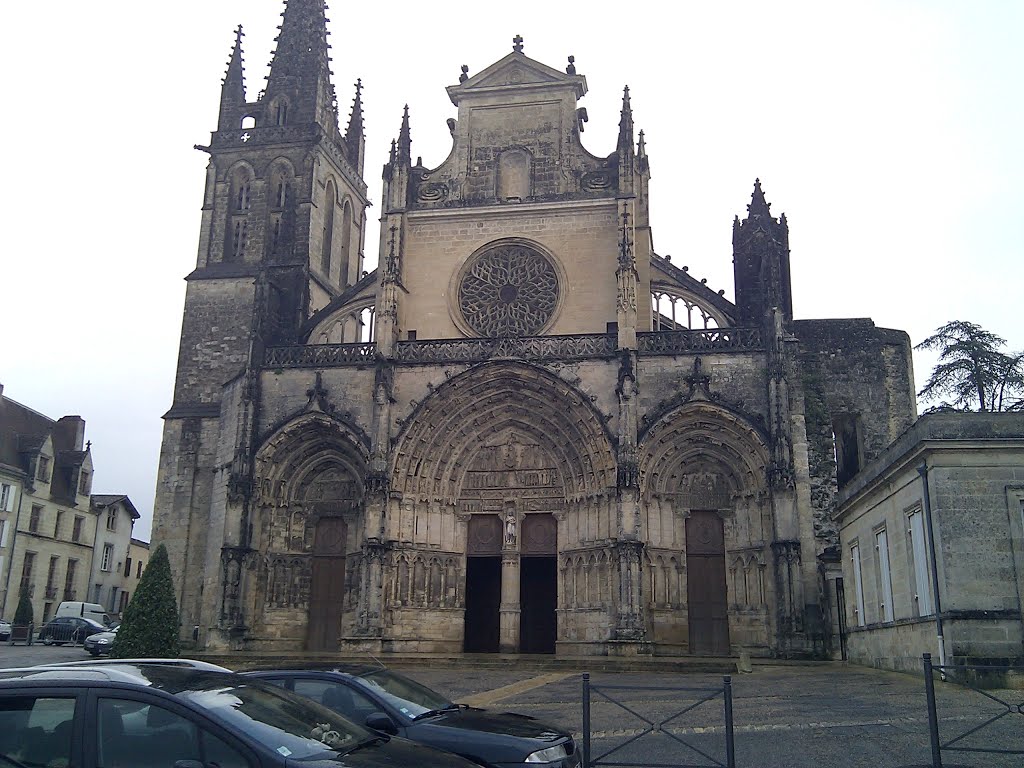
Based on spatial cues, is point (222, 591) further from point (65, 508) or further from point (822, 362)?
point (65, 508)

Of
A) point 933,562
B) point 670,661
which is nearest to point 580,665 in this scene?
point 670,661

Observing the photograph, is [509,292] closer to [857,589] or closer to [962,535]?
[857,589]

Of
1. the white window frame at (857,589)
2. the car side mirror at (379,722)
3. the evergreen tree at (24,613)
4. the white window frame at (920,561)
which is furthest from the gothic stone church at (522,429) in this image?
the car side mirror at (379,722)

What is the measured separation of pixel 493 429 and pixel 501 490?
5.23 ft

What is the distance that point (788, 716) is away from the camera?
35.7 feet

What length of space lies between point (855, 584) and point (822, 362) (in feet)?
29.0

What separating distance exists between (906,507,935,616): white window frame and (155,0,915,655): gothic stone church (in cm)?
635

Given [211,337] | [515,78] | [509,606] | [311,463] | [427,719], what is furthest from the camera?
[211,337]

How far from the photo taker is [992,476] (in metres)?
13.7

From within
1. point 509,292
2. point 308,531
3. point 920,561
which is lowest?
point 920,561

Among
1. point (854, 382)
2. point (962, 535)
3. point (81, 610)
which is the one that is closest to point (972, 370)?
point (854, 382)

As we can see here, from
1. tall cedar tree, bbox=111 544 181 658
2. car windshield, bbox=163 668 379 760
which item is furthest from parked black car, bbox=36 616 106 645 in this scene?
car windshield, bbox=163 668 379 760

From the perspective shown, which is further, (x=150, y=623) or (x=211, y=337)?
(x=211, y=337)

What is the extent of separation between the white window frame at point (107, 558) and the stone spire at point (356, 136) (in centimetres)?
2224
